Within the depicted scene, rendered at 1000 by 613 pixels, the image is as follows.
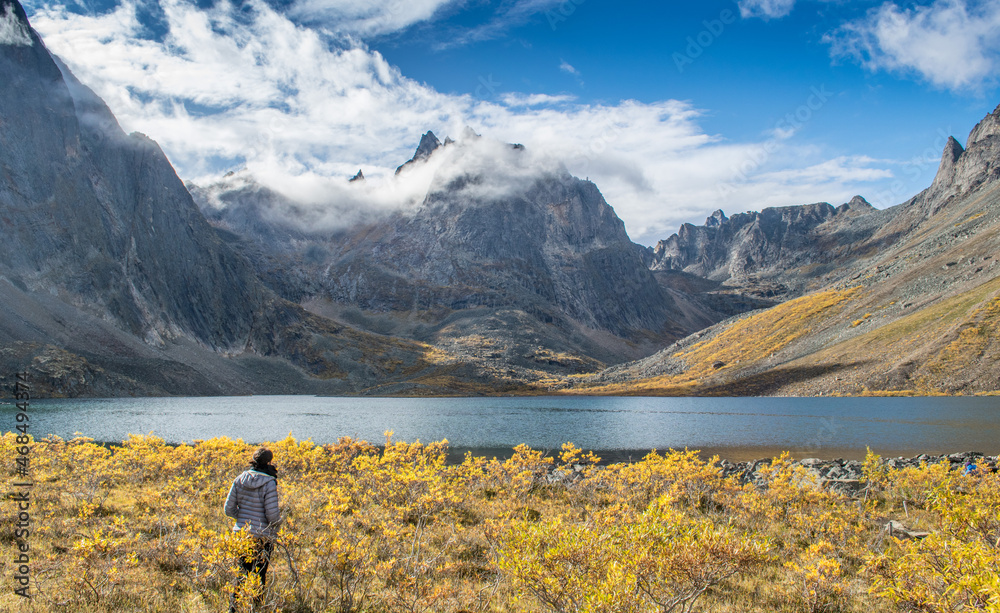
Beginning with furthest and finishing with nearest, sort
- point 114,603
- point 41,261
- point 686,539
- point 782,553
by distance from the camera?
point 41,261 < point 782,553 < point 114,603 < point 686,539

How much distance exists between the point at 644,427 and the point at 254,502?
67.6m

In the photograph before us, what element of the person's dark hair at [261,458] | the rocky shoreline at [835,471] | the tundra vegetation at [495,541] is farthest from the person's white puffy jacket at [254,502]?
the rocky shoreline at [835,471]

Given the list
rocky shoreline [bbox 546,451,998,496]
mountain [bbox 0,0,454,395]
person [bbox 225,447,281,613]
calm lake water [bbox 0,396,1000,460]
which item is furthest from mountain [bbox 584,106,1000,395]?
mountain [bbox 0,0,454,395]

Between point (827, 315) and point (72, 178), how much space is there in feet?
762

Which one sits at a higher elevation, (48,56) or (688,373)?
(48,56)

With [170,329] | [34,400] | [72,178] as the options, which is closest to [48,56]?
[72,178]

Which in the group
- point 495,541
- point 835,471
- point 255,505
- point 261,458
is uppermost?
point 261,458

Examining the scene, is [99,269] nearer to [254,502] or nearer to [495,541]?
[495,541]

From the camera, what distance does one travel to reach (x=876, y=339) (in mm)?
110562

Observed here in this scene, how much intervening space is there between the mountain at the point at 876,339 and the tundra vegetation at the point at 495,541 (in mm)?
91249

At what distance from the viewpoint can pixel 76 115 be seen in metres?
171

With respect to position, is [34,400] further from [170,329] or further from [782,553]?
[782,553]

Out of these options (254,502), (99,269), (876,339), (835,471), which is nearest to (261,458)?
(254,502)

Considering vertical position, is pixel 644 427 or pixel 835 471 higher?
pixel 835 471
